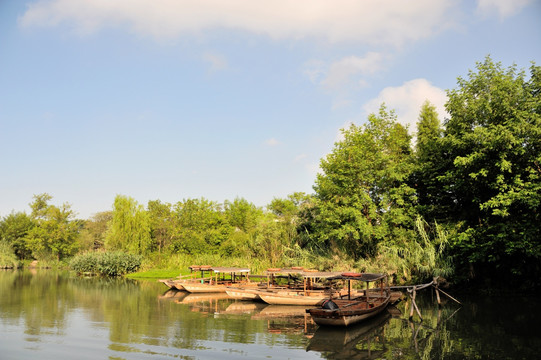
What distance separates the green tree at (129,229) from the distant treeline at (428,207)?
122 millimetres

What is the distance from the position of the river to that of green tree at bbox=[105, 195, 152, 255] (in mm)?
21143

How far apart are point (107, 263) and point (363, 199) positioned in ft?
99.0

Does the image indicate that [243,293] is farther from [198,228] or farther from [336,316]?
[198,228]

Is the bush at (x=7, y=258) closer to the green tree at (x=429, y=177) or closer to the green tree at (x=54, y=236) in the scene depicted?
the green tree at (x=54, y=236)

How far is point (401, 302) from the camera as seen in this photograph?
27.2m

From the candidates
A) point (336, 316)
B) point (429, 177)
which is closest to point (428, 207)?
point (429, 177)

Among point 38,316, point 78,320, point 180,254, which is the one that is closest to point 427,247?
point 78,320

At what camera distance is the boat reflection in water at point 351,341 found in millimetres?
13750

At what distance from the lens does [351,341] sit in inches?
613

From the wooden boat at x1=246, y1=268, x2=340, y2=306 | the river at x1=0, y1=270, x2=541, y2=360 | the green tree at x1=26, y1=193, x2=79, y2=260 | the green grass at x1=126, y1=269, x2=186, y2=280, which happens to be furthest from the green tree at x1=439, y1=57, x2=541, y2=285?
the green tree at x1=26, y1=193, x2=79, y2=260

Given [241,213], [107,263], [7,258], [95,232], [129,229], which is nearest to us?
[107,263]

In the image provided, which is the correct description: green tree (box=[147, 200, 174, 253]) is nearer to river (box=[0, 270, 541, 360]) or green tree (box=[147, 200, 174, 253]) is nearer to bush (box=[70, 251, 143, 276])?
bush (box=[70, 251, 143, 276])

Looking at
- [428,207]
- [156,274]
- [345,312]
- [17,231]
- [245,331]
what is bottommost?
[156,274]

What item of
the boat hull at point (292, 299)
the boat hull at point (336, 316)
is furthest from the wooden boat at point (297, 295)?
the boat hull at point (336, 316)
